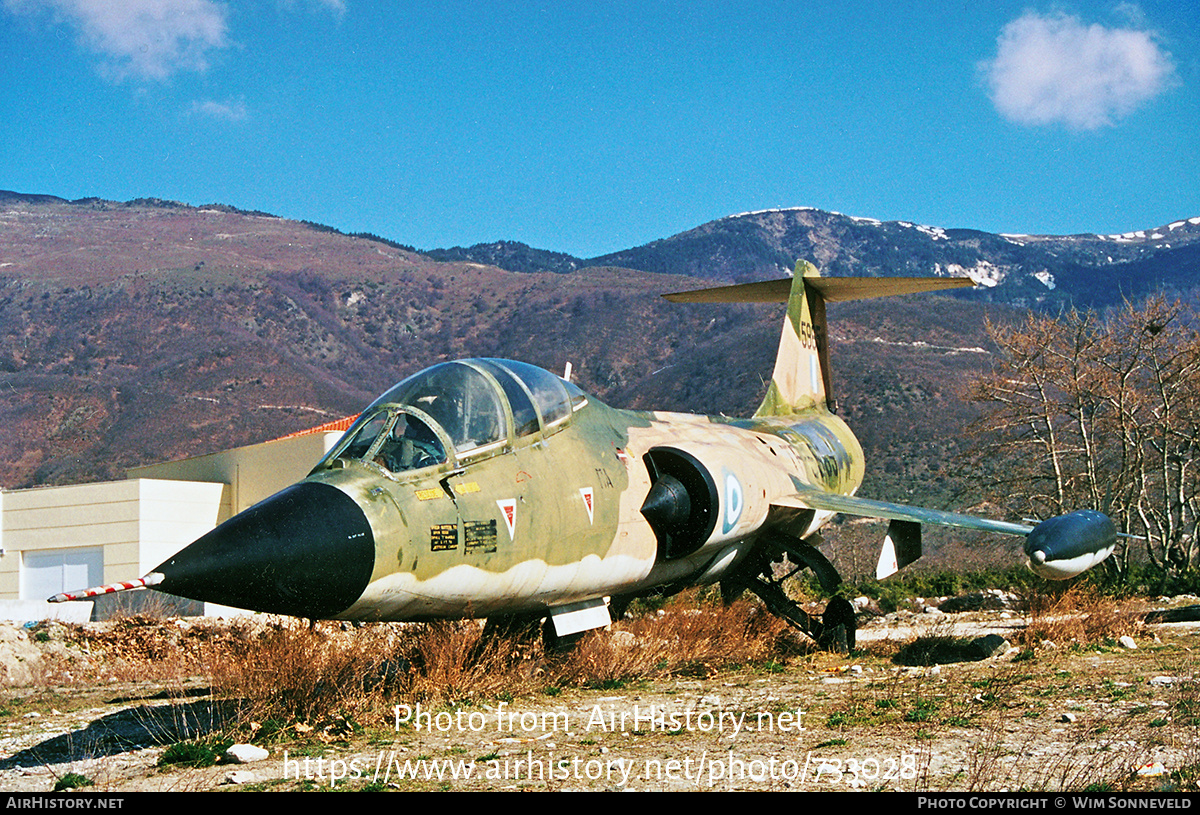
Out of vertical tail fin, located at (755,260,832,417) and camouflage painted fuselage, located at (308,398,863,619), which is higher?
vertical tail fin, located at (755,260,832,417)

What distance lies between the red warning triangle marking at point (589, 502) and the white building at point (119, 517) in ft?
67.7

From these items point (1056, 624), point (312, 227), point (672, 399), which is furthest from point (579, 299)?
point (1056, 624)

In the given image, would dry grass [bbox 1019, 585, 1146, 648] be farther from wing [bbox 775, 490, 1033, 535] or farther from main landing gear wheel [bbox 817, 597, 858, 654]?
main landing gear wheel [bbox 817, 597, 858, 654]

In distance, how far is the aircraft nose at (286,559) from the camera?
5738 mm

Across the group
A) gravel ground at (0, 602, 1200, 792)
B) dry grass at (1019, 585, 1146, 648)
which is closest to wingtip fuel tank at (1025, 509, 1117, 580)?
gravel ground at (0, 602, 1200, 792)

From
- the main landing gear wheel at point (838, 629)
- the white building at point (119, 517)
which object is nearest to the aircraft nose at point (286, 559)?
the main landing gear wheel at point (838, 629)

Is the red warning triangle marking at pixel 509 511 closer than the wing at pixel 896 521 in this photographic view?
Yes

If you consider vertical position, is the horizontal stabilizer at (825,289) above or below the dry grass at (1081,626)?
above

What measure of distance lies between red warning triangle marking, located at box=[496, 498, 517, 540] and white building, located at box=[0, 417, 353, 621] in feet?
69.7

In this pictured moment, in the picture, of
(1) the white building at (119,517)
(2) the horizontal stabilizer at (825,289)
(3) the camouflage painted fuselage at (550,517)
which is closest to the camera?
(3) the camouflage painted fuselage at (550,517)

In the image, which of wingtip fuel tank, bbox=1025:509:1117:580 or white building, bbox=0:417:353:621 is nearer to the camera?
wingtip fuel tank, bbox=1025:509:1117:580

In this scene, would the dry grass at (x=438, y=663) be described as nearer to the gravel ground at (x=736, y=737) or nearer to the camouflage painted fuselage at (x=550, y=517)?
the gravel ground at (x=736, y=737)
